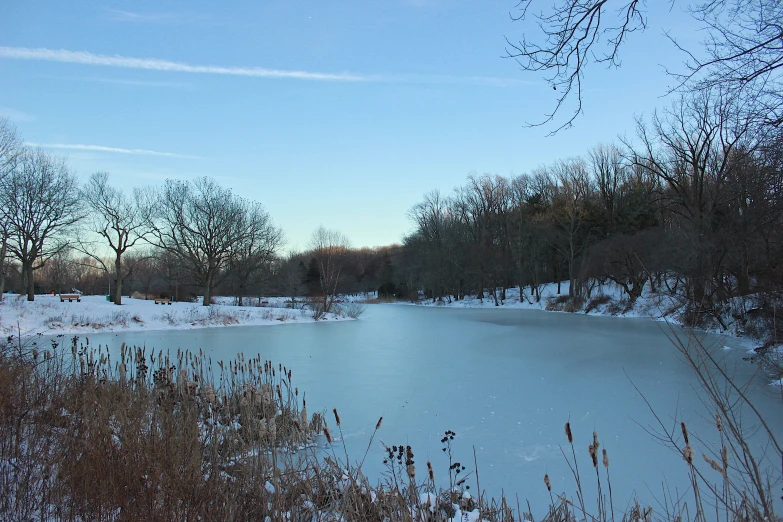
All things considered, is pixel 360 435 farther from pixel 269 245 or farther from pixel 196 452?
pixel 269 245

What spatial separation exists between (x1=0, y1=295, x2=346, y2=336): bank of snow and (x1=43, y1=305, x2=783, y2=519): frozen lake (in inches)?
238

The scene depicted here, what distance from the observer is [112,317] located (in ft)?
59.9

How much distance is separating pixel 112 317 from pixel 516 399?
17.1 meters

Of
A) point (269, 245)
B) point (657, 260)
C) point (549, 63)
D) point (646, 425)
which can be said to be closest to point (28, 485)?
point (549, 63)

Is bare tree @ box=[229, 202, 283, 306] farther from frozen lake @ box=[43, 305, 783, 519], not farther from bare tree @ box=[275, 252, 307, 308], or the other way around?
frozen lake @ box=[43, 305, 783, 519]

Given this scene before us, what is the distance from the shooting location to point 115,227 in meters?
24.4

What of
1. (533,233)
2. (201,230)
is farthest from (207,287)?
(533,233)

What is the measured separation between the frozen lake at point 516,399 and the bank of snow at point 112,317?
6.05 m

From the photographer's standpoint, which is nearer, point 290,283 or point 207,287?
point 207,287

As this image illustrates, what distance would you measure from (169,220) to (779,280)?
88.5 feet

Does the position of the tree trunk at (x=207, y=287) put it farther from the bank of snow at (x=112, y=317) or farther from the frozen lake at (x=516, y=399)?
the frozen lake at (x=516, y=399)

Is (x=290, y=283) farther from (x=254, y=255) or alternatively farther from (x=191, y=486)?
(x=191, y=486)

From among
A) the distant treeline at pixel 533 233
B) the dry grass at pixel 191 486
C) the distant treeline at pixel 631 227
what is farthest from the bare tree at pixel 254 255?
the dry grass at pixel 191 486

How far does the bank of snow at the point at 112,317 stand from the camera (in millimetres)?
16078
